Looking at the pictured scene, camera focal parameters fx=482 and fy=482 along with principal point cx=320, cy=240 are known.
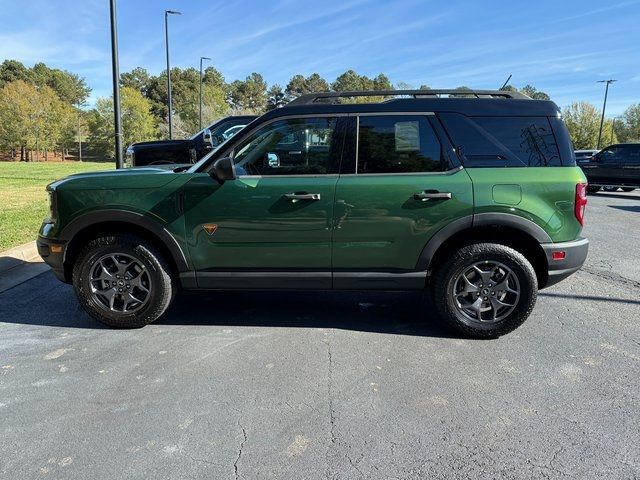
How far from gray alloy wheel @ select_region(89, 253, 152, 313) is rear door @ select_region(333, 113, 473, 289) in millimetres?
1684

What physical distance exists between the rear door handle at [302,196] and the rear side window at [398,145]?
429 mm

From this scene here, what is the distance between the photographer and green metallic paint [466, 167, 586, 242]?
3.85 metres

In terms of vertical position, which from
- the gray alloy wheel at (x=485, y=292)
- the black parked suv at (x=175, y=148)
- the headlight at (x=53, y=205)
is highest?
the black parked suv at (x=175, y=148)

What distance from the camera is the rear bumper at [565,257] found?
3928 millimetres

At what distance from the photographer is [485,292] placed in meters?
4.03

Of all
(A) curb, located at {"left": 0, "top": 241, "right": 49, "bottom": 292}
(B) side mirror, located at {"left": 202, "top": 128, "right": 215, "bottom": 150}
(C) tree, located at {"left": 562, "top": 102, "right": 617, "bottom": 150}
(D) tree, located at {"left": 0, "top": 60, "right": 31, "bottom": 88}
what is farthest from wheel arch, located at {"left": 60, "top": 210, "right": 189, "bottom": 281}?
(D) tree, located at {"left": 0, "top": 60, "right": 31, "bottom": 88}

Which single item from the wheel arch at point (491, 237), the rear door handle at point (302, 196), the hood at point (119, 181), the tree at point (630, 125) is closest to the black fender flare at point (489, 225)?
the wheel arch at point (491, 237)

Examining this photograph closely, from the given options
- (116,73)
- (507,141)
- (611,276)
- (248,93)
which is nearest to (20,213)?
(116,73)

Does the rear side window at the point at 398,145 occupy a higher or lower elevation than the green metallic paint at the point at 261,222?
higher

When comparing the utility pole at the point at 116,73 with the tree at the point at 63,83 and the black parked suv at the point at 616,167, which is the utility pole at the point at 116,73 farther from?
the tree at the point at 63,83

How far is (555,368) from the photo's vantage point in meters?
3.54

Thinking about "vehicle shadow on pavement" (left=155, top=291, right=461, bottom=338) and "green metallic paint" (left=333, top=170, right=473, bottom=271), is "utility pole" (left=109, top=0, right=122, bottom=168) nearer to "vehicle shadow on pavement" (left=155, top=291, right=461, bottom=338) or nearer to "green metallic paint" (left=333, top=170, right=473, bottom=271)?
"vehicle shadow on pavement" (left=155, top=291, right=461, bottom=338)

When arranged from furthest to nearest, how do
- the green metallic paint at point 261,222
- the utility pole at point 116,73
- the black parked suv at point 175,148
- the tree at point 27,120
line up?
the tree at point 27,120 < the utility pole at point 116,73 < the black parked suv at point 175,148 < the green metallic paint at point 261,222

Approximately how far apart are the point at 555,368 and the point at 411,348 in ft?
3.45
